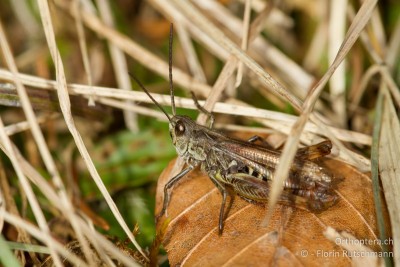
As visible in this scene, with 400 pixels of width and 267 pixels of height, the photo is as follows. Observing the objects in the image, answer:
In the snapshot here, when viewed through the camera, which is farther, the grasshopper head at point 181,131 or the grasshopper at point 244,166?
the grasshopper head at point 181,131

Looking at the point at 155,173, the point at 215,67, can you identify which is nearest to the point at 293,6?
the point at 215,67

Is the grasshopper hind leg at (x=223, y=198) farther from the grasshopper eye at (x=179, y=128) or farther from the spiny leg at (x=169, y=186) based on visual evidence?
the grasshopper eye at (x=179, y=128)

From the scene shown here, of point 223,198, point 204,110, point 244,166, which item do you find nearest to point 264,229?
point 223,198

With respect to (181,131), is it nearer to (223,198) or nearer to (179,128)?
(179,128)

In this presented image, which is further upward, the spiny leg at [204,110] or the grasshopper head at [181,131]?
the spiny leg at [204,110]

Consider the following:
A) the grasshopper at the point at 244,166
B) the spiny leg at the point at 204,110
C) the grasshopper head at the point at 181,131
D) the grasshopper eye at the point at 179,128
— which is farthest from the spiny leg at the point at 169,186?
the spiny leg at the point at 204,110

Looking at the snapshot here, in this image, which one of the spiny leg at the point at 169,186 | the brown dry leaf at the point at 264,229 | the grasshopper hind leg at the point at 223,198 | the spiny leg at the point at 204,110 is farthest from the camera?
the spiny leg at the point at 204,110

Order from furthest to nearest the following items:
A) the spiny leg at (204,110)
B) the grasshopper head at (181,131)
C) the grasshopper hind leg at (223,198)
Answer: the spiny leg at (204,110) → the grasshopper head at (181,131) → the grasshopper hind leg at (223,198)
